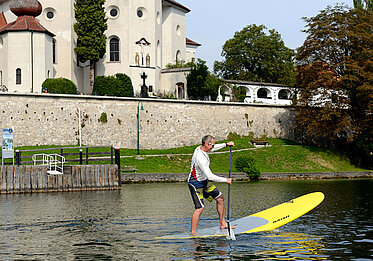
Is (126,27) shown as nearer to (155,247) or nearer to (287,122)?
(287,122)

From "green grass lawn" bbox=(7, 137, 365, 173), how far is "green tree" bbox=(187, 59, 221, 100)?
25.2 ft

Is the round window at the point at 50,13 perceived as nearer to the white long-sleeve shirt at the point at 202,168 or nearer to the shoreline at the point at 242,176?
the shoreline at the point at 242,176

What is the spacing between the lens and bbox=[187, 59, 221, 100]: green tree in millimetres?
59375

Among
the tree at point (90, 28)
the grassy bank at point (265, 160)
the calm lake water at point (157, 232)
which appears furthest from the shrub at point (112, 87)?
the calm lake water at point (157, 232)

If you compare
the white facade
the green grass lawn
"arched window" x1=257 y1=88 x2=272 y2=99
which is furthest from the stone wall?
"arched window" x1=257 y1=88 x2=272 y2=99

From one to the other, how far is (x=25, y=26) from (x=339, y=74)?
99.1ft

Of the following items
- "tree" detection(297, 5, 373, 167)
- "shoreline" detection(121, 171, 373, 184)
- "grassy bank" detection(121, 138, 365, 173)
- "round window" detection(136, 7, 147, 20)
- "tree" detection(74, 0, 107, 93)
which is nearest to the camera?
"shoreline" detection(121, 171, 373, 184)

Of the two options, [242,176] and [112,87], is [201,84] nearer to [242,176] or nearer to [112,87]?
[112,87]

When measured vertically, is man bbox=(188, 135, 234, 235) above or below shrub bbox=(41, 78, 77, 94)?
below

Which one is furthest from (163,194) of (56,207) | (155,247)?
(155,247)

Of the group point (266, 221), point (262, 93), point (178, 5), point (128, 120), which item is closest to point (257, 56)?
point (262, 93)

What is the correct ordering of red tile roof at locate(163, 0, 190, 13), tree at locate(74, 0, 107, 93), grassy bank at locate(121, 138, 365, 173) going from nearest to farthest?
grassy bank at locate(121, 138, 365, 173), tree at locate(74, 0, 107, 93), red tile roof at locate(163, 0, 190, 13)

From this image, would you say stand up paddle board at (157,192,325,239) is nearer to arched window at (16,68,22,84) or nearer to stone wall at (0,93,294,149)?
stone wall at (0,93,294,149)

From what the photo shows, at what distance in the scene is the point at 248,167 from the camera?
41.1 m
